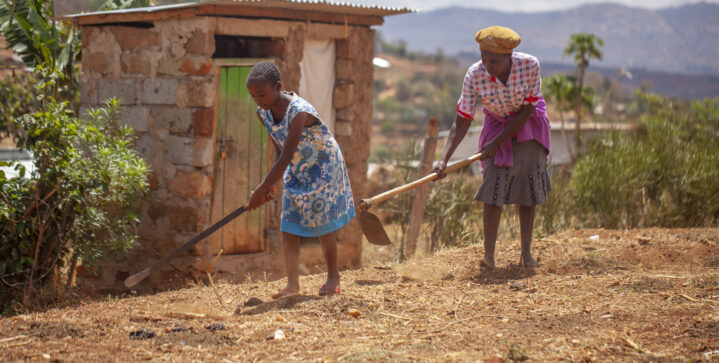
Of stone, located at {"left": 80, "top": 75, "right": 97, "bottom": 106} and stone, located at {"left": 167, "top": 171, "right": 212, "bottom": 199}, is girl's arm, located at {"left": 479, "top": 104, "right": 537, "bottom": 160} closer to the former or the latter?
stone, located at {"left": 167, "top": 171, "right": 212, "bottom": 199}

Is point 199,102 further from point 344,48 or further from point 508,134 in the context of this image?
point 508,134

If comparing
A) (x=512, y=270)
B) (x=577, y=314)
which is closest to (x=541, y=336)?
(x=577, y=314)

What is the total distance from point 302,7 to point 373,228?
10.1 feet

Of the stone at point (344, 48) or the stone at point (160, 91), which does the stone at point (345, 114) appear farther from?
the stone at point (160, 91)

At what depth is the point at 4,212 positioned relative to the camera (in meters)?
4.90

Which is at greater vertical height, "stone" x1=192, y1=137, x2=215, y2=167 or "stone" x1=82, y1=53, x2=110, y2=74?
"stone" x1=82, y1=53, x2=110, y2=74

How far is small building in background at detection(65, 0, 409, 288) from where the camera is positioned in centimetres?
650

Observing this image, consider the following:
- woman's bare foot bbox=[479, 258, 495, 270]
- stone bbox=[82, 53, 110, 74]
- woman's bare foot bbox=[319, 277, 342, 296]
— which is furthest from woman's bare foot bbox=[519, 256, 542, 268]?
stone bbox=[82, 53, 110, 74]

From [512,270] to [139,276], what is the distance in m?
2.59

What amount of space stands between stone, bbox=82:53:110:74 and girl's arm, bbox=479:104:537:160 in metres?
4.20

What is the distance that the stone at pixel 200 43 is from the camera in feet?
21.0

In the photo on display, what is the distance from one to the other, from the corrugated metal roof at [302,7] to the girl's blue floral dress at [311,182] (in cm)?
252

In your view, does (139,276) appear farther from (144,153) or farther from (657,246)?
(657,246)

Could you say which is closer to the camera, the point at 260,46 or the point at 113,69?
the point at 113,69
